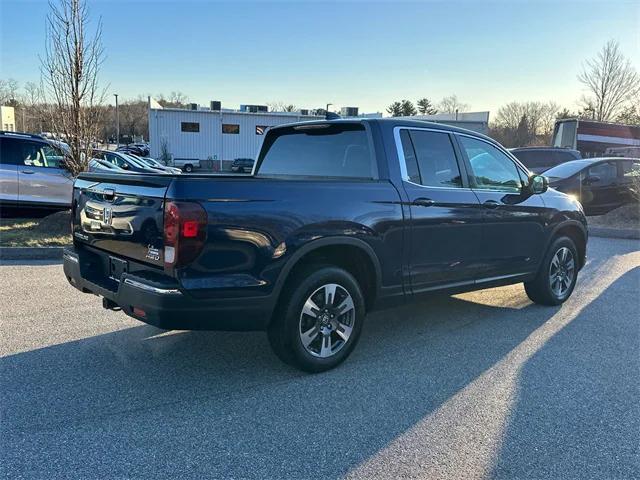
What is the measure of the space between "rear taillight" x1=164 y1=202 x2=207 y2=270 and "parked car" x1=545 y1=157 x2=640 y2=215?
10.8 meters

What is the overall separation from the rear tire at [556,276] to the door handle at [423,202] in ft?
6.92

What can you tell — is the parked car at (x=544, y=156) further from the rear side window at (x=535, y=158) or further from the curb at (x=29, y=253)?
the curb at (x=29, y=253)

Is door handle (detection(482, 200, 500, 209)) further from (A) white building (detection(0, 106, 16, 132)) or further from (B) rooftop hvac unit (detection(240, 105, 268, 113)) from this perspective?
(A) white building (detection(0, 106, 16, 132))

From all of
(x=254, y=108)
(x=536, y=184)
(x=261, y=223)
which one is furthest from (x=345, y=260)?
(x=254, y=108)

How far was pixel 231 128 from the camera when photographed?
141ft

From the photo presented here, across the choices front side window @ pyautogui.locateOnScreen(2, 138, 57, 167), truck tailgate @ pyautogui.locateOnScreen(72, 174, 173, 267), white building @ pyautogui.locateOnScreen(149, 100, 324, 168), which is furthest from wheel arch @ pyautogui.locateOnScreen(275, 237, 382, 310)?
white building @ pyautogui.locateOnScreen(149, 100, 324, 168)

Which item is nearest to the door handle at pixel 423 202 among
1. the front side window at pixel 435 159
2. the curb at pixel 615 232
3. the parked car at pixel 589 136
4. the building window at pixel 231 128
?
the front side window at pixel 435 159

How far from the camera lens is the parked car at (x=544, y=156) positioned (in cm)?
1673

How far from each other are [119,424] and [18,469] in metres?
0.57

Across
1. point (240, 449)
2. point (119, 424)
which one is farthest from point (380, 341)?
point (119, 424)

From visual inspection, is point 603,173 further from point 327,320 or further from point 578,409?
point 327,320

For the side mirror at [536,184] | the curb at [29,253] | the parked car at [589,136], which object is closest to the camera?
the side mirror at [536,184]

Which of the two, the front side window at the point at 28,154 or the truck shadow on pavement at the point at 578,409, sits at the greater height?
the front side window at the point at 28,154

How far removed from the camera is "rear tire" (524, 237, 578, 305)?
575 cm
